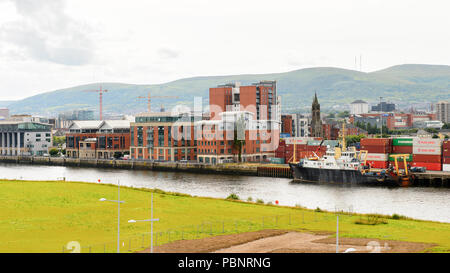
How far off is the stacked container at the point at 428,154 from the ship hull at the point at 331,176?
9.61 meters

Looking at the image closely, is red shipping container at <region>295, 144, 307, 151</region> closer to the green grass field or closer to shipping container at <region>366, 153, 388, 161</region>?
shipping container at <region>366, 153, 388, 161</region>

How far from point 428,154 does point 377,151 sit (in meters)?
6.52

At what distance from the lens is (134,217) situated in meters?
31.3

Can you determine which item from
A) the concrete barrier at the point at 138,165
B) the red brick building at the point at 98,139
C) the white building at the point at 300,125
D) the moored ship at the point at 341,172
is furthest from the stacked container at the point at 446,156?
the white building at the point at 300,125

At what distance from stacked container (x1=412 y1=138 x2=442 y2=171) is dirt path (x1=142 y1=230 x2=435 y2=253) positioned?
46.5 m

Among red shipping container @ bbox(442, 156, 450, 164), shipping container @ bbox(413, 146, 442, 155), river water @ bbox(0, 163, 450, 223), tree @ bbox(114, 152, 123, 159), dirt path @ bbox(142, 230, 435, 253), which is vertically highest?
shipping container @ bbox(413, 146, 442, 155)

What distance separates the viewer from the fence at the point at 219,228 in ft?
74.3

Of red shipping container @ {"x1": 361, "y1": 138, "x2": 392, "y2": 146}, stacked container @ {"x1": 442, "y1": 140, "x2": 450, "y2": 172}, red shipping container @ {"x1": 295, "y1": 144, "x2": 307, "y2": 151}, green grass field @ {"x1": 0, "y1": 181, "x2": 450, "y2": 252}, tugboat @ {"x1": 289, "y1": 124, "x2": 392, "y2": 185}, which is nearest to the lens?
green grass field @ {"x1": 0, "y1": 181, "x2": 450, "y2": 252}

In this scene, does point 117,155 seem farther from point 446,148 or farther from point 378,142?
point 446,148

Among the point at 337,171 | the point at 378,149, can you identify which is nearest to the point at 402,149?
the point at 378,149

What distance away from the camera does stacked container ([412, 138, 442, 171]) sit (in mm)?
67475

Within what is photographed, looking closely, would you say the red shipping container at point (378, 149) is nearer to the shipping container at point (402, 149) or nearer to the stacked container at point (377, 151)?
the stacked container at point (377, 151)

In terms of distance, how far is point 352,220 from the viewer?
31.9 m

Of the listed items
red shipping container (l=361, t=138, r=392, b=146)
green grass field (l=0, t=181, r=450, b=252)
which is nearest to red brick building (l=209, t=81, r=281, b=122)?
red shipping container (l=361, t=138, r=392, b=146)
